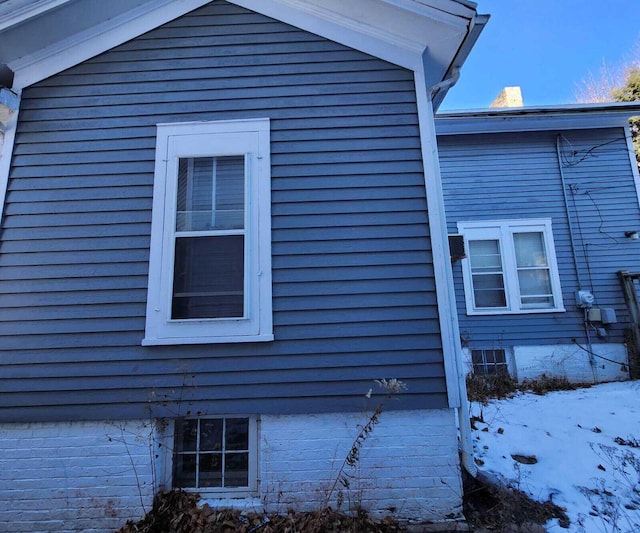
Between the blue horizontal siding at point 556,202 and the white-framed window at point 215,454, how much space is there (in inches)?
186

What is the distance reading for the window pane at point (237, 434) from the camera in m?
3.10

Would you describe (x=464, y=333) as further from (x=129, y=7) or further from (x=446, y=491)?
(x=129, y=7)

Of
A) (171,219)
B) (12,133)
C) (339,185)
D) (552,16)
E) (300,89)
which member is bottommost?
(171,219)

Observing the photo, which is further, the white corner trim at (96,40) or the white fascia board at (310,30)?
the white corner trim at (96,40)

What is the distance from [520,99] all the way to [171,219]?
8.62 meters

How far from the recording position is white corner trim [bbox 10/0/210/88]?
137 inches

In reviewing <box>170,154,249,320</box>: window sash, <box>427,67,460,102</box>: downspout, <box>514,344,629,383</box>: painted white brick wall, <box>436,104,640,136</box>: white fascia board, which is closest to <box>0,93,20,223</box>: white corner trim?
<box>170,154,249,320</box>: window sash

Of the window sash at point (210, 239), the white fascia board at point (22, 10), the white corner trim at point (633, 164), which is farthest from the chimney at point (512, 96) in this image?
the white fascia board at point (22, 10)

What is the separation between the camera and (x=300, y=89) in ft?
11.3

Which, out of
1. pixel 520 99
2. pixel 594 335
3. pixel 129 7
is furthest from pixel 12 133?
pixel 520 99

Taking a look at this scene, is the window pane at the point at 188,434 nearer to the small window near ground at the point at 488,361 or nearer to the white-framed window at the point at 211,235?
the white-framed window at the point at 211,235

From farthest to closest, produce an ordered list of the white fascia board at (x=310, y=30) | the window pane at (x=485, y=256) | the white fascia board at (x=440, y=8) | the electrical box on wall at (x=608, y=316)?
the window pane at (x=485, y=256), the electrical box on wall at (x=608, y=316), the white fascia board at (x=310, y=30), the white fascia board at (x=440, y=8)

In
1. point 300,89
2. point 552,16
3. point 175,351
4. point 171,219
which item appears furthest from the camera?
point 552,16

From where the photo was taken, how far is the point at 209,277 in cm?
320
